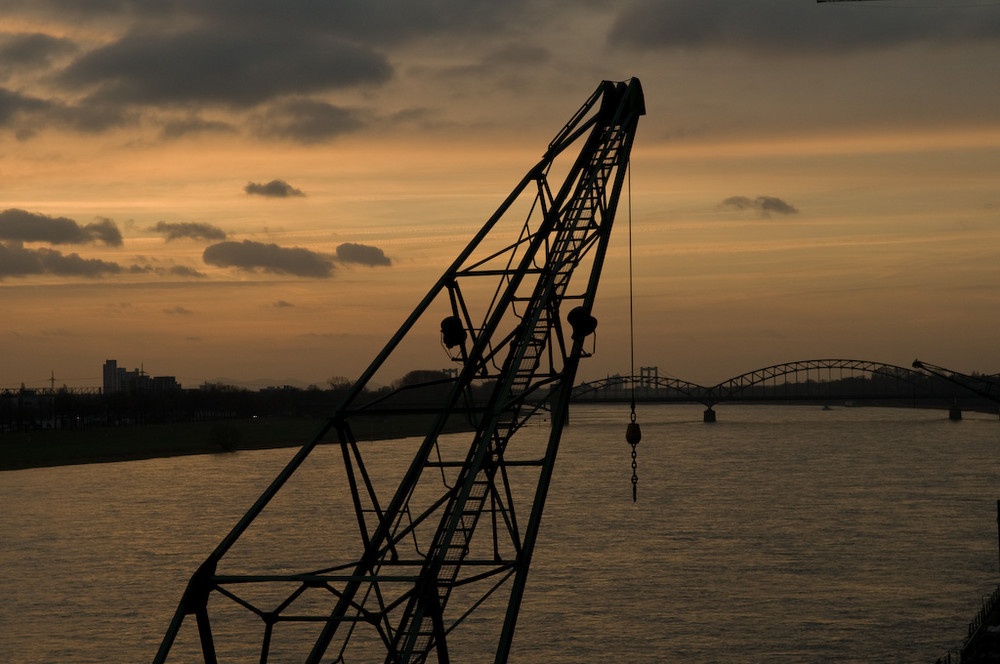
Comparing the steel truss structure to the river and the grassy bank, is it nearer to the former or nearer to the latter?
the river

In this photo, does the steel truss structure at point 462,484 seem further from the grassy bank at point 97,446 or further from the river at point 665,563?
the grassy bank at point 97,446

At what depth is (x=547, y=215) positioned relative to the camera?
36094 mm

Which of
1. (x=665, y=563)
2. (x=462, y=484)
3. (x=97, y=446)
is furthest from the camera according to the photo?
(x=97, y=446)

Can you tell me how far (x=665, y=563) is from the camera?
62.6 meters

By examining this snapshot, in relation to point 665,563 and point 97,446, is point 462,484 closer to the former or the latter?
point 665,563

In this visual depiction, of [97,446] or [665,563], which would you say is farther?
[97,446]

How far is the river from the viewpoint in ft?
151

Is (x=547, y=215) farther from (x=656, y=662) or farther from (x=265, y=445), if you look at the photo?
(x=265, y=445)

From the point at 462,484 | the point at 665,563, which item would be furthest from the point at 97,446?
the point at 462,484

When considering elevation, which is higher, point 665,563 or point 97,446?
point 97,446

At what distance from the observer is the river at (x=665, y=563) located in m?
46.1

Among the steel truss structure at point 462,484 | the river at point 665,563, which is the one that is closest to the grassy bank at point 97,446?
the river at point 665,563

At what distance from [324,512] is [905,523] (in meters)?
41.5

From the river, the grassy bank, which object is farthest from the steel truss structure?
the grassy bank
